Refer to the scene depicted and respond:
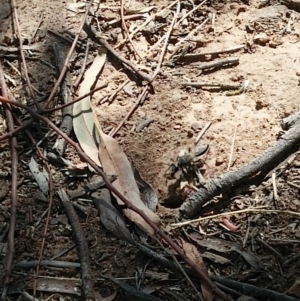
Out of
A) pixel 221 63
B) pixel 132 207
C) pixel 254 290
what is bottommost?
pixel 254 290

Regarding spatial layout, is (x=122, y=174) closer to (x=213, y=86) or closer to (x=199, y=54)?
(x=213, y=86)

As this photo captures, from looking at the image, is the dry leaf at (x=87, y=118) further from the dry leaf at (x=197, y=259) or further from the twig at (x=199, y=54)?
the dry leaf at (x=197, y=259)

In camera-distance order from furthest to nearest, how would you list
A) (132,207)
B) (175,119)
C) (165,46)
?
(165,46)
(175,119)
(132,207)

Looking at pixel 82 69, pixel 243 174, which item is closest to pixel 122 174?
pixel 243 174

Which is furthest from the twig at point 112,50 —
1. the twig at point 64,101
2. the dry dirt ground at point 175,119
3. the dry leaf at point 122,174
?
the dry leaf at point 122,174

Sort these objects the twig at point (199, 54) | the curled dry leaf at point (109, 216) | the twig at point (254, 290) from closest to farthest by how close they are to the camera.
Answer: the twig at point (254, 290) < the curled dry leaf at point (109, 216) < the twig at point (199, 54)

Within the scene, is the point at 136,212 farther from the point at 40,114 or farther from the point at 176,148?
the point at 40,114

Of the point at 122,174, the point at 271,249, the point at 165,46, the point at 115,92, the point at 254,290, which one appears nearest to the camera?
the point at 254,290
